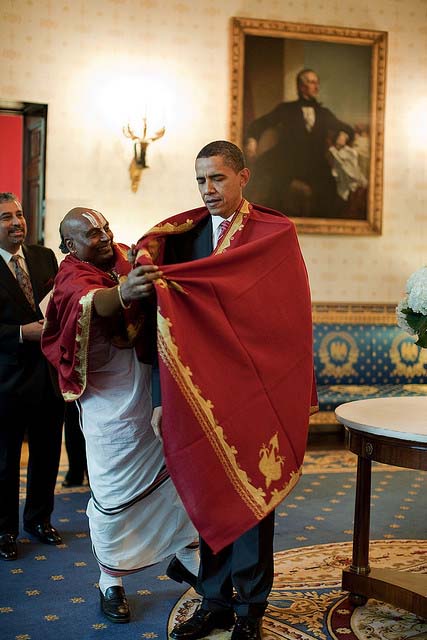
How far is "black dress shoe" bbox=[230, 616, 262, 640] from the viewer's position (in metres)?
3.20

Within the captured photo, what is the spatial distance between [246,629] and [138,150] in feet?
16.5

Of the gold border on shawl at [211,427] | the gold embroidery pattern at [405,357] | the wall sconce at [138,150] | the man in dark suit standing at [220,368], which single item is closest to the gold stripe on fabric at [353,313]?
the gold embroidery pattern at [405,357]

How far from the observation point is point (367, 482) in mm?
3723

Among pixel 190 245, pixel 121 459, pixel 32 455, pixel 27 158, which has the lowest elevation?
Answer: pixel 32 455

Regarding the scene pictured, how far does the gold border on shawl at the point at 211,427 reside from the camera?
2912 millimetres

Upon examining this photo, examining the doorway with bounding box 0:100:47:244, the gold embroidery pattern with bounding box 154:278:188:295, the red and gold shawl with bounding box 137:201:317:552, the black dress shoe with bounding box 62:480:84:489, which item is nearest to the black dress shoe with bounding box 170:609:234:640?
the red and gold shawl with bounding box 137:201:317:552

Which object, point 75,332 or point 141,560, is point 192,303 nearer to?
point 75,332

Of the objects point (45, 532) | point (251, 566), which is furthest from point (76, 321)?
point (45, 532)

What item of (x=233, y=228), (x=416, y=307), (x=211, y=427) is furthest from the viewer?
(x=416, y=307)

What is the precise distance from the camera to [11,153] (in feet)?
24.6

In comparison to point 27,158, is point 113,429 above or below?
below

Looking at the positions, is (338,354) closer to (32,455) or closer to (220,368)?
(32,455)

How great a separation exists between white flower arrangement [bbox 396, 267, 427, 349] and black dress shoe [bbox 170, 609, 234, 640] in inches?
54.0

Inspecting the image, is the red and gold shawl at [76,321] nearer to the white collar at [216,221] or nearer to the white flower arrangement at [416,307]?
the white collar at [216,221]
